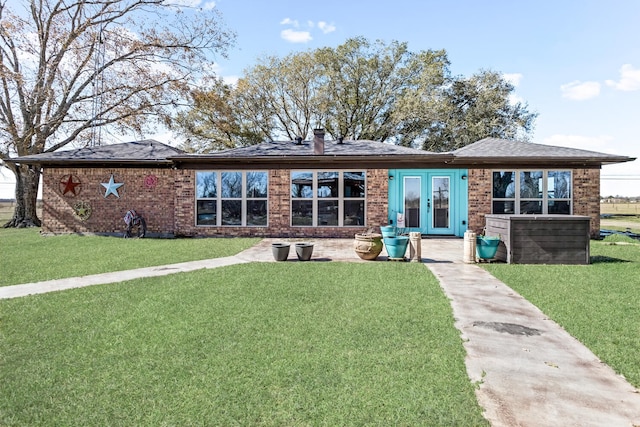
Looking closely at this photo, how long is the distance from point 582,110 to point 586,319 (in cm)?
1309

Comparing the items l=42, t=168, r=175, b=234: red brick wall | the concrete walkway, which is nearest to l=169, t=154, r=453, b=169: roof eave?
l=42, t=168, r=175, b=234: red brick wall

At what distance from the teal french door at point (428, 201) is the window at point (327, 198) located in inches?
45.6

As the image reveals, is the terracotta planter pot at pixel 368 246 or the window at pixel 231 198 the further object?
the window at pixel 231 198

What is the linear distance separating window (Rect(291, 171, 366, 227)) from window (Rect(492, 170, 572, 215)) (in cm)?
456

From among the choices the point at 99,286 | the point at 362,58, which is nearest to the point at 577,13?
the point at 99,286

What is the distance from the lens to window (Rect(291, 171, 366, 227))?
12.2 meters

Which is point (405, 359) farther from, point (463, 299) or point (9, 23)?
point (9, 23)

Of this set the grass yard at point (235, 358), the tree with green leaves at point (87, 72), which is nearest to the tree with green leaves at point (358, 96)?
the tree with green leaves at point (87, 72)

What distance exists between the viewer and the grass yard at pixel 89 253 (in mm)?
7191

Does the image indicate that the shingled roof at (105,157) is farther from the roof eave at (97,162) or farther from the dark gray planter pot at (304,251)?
the dark gray planter pot at (304,251)

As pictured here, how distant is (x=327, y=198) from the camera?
40.2ft

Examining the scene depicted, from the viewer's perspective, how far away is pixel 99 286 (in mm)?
5934

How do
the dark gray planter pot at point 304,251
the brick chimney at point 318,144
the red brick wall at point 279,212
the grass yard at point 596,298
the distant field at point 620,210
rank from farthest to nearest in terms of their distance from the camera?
the distant field at point 620,210, the brick chimney at point 318,144, the red brick wall at point 279,212, the dark gray planter pot at point 304,251, the grass yard at point 596,298

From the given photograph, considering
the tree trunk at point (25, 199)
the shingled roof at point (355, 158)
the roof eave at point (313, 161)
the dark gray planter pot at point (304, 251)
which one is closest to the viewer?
the dark gray planter pot at point (304, 251)
